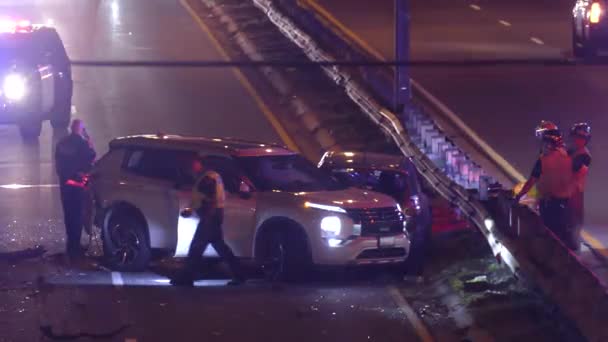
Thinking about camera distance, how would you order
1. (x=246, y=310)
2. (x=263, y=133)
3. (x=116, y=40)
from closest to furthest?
(x=246, y=310)
(x=263, y=133)
(x=116, y=40)

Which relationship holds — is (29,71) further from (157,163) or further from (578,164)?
(578,164)

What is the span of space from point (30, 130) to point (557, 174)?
13.8 meters

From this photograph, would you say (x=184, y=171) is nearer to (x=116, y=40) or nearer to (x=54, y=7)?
(x=116, y=40)

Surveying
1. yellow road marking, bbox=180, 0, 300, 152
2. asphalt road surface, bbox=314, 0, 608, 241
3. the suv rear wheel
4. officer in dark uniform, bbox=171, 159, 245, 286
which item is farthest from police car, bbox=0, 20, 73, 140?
asphalt road surface, bbox=314, 0, 608, 241

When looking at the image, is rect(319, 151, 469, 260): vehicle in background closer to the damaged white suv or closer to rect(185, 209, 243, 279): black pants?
the damaged white suv

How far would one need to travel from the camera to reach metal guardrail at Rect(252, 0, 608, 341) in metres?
10.7

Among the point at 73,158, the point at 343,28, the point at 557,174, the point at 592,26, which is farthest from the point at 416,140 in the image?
the point at 343,28

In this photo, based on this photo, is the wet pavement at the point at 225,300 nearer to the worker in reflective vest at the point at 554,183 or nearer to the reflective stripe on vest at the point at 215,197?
the worker in reflective vest at the point at 554,183

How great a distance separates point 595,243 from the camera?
1642cm

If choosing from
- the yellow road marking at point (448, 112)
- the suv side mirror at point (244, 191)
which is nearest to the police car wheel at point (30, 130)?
the yellow road marking at point (448, 112)

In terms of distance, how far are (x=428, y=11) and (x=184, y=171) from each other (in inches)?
1127

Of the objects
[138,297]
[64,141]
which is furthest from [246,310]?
[64,141]

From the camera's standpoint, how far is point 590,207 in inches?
766

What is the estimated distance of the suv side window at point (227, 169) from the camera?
14.7 metres
